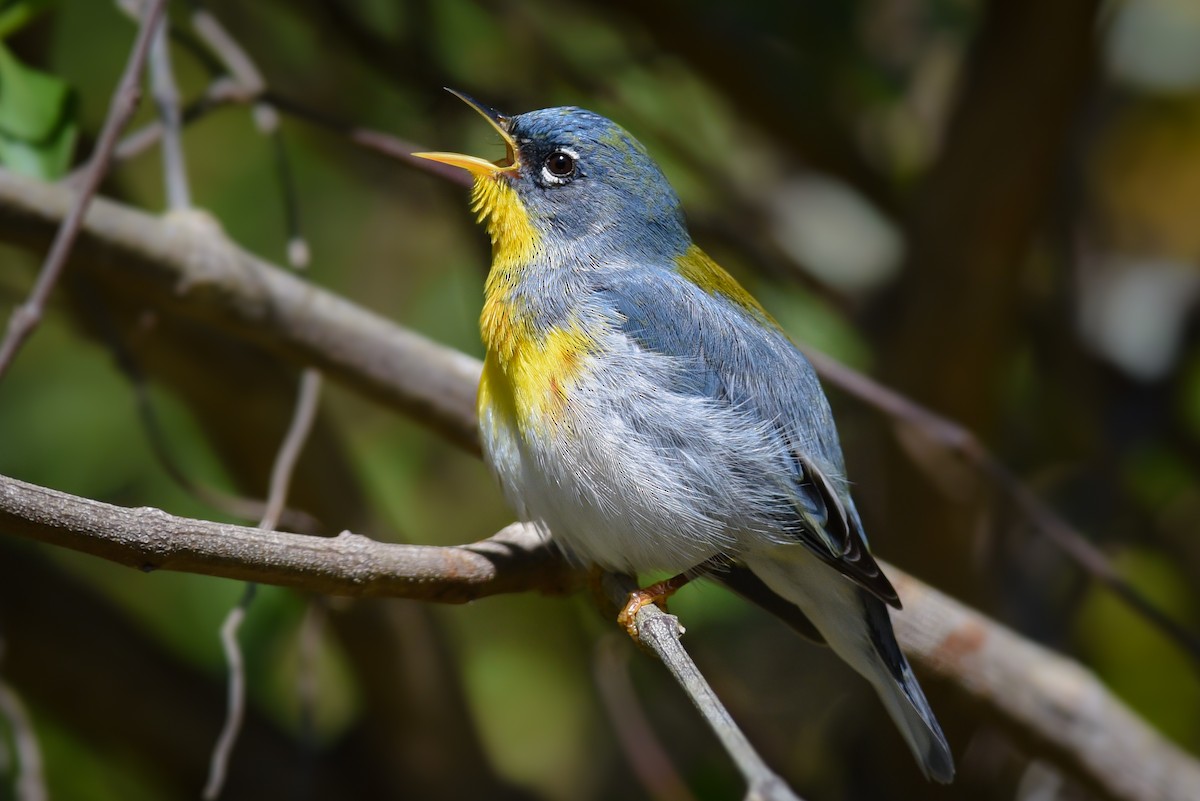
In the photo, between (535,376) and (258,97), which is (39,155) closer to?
(258,97)

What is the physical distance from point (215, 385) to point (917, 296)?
6.89 feet

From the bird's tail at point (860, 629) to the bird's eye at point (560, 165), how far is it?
38.7 inches

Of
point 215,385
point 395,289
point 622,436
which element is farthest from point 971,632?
point 395,289

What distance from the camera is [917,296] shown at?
386cm

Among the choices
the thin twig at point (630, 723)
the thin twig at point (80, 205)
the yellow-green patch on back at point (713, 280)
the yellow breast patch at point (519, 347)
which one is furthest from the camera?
the thin twig at point (630, 723)

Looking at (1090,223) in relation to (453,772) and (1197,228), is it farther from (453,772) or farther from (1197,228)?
(453,772)

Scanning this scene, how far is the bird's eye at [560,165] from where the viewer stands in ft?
9.75

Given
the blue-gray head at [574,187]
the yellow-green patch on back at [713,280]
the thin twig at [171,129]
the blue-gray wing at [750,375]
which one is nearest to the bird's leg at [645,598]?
the blue-gray wing at [750,375]

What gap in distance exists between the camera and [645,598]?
8.50 feet

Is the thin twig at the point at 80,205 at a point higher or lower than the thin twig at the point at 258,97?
lower

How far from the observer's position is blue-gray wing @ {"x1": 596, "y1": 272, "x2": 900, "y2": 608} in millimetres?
2594

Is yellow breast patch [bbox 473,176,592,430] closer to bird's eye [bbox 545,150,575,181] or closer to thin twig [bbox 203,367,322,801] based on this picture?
bird's eye [bbox 545,150,575,181]

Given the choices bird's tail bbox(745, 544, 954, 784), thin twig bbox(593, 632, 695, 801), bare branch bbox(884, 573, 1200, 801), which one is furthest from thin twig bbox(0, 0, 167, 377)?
bare branch bbox(884, 573, 1200, 801)

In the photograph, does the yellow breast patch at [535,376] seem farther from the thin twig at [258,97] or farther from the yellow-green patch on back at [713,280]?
the thin twig at [258,97]
